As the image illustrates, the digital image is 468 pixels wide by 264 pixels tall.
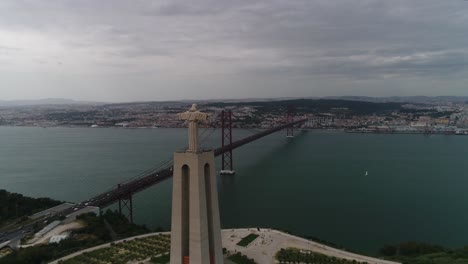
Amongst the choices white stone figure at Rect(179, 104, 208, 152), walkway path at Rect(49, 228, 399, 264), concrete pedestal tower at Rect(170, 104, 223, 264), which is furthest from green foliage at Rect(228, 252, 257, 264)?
white stone figure at Rect(179, 104, 208, 152)

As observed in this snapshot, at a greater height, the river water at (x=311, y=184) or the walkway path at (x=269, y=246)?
the walkway path at (x=269, y=246)

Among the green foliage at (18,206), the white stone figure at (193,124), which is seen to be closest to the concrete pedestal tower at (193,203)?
the white stone figure at (193,124)

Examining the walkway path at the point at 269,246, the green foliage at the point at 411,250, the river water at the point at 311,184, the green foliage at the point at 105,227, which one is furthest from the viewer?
the river water at the point at 311,184

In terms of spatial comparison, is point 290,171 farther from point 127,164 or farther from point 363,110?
point 363,110

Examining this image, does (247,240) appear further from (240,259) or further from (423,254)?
(423,254)

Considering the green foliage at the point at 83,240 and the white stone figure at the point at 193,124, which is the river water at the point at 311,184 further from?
the white stone figure at the point at 193,124

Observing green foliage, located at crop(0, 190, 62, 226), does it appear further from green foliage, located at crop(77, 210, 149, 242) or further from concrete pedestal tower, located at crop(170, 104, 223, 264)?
concrete pedestal tower, located at crop(170, 104, 223, 264)

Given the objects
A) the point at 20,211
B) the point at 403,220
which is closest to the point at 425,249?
the point at 403,220
